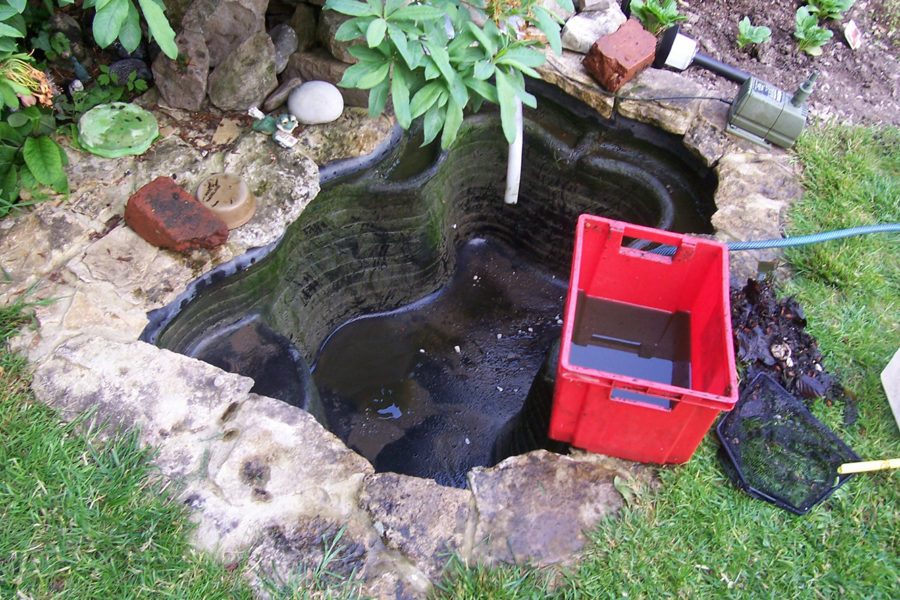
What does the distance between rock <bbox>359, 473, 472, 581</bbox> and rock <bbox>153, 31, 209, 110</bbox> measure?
6.19ft

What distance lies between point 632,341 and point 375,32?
1.36 m

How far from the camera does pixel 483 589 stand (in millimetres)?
1927

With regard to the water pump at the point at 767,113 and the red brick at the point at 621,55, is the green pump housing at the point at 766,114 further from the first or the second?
the red brick at the point at 621,55

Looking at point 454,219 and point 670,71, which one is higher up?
point 670,71

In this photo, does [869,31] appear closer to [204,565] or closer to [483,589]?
→ [483,589]

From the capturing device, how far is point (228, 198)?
265cm

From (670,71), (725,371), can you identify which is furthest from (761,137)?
(725,371)

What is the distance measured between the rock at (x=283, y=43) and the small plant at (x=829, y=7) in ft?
9.40

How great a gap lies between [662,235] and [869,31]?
277 cm

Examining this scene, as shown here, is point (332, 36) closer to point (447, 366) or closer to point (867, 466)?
point (447, 366)

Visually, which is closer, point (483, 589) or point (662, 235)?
point (483, 589)

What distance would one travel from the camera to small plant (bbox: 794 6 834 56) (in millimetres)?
3621

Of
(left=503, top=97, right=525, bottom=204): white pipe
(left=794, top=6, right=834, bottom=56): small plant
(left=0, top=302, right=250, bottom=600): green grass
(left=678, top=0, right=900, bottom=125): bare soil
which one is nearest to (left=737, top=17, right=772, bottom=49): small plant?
(left=678, top=0, right=900, bottom=125): bare soil

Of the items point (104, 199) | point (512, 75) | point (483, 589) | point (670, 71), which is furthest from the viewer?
point (670, 71)
